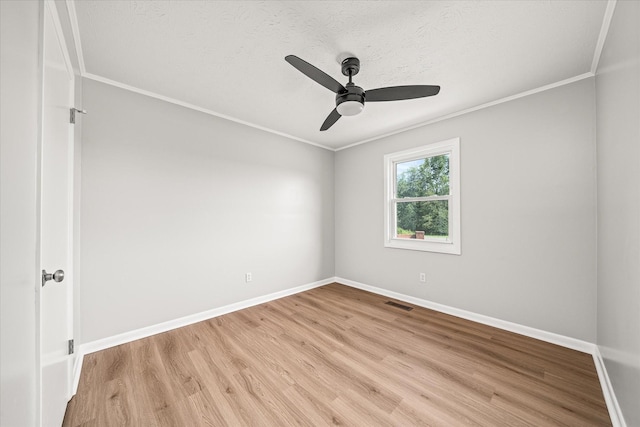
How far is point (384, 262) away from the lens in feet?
12.6

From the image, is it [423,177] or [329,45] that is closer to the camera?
[329,45]

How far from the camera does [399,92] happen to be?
6.66 feet

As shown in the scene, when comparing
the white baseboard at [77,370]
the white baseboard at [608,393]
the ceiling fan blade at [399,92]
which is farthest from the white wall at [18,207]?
the white baseboard at [608,393]

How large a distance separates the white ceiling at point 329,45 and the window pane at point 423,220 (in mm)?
1360

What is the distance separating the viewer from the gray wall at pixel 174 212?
7.46 ft

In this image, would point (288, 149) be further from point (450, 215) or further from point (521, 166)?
point (521, 166)

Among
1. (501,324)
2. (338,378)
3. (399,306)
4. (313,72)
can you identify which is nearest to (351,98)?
(313,72)

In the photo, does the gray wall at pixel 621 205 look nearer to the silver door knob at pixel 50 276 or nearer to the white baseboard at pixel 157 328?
the silver door knob at pixel 50 276

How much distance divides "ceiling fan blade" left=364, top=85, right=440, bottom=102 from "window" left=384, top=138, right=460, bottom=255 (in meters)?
1.36

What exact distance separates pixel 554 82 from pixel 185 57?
343 centimetres

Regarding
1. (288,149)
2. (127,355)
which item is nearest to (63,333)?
(127,355)

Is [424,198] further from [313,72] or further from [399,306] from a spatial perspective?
[313,72]

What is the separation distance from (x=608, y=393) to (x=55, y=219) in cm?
363

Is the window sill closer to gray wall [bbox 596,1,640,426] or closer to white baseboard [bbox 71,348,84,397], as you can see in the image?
gray wall [bbox 596,1,640,426]
